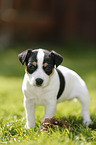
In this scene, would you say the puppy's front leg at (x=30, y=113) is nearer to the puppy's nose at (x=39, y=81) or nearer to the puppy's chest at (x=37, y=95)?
the puppy's chest at (x=37, y=95)

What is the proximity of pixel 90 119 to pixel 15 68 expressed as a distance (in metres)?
5.48

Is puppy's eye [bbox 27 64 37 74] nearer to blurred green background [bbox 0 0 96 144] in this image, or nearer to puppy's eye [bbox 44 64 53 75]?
puppy's eye [bbox 44 64 53 75]

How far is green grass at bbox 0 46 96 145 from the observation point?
331cm

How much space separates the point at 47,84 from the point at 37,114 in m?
1.32

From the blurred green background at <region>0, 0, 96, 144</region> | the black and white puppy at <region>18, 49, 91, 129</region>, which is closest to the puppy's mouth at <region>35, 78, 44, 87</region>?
the black and white puppy at <region>18, 49, 91, 129</region>

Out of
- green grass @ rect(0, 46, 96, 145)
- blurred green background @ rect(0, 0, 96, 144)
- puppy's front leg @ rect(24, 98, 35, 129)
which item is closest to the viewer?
green grass @ rect(0, 46, 96, 145)

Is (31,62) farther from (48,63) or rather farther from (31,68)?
(48,63)

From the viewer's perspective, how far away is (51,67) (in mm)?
3502

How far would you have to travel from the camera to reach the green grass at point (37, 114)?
3.31 metres

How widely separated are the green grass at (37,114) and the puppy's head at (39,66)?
0.70 metres

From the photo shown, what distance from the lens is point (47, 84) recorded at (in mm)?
3615

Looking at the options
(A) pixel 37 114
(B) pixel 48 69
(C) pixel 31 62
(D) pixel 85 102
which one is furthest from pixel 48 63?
(A) pixel 37 114

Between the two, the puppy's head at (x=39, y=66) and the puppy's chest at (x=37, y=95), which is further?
the puppy's chest at (x=37, y=95)

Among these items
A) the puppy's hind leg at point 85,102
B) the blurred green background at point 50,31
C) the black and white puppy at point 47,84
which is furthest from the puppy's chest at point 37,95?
the blurred green background at point 50,31
